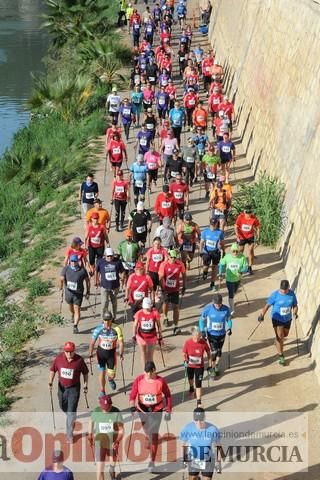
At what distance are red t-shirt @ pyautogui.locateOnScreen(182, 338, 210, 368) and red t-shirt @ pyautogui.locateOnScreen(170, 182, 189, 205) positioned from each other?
6777mm

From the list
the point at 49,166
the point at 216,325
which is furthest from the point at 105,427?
the point at 49,166

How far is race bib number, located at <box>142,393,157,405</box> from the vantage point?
34.1 ft

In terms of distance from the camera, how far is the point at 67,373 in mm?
10945

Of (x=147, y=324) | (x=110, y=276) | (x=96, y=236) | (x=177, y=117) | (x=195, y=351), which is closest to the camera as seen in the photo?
(x=195, y=351)

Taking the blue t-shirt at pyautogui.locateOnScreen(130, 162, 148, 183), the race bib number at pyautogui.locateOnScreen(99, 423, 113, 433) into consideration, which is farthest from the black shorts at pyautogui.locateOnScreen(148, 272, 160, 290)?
the race bib number at pyautogui.locateOnScreen(99, 423, 113, 433)

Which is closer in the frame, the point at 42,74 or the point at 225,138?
the point at 225,138

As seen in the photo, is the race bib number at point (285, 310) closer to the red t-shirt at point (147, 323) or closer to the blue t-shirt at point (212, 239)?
the red t-shirt at point (147, 323)

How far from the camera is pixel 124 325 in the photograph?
14.8m

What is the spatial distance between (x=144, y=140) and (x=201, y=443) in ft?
41.7

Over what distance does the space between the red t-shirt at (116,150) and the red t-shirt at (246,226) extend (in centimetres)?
526

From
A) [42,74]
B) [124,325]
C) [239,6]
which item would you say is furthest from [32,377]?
[42,74]

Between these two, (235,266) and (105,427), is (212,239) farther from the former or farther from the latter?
(105,427)

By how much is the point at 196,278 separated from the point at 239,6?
68.8 ft

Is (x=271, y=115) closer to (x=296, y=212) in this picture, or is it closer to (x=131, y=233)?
(x=296, y=212)
